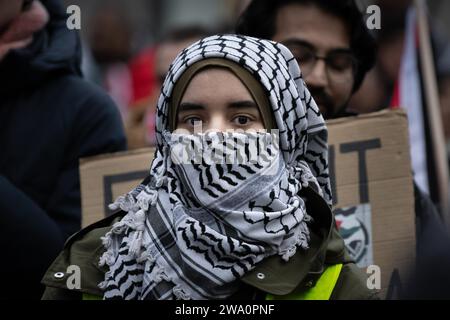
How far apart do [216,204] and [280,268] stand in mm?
243

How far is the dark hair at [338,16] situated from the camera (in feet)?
13.7

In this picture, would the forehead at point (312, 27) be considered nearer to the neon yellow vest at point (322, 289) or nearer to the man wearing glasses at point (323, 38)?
the man wearing glasses at point (323, 38)

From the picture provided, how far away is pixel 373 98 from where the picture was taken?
18.6 ft

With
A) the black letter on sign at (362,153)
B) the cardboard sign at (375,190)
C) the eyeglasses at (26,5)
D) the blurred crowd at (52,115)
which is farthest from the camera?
the eyeglasses at (26,5)

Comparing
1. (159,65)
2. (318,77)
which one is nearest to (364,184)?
(318,77)

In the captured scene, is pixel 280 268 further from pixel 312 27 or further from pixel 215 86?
pixel 312 27

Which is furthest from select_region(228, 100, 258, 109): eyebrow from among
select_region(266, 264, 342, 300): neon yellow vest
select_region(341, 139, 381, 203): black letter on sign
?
select_region(341, 139, 381, 203): black letter on sign

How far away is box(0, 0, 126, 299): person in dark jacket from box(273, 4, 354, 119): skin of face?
74cm

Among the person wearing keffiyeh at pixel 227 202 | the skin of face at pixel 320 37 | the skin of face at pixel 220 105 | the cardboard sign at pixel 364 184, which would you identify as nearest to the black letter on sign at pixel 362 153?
Answer: the cardboard sign at pixel 364 184

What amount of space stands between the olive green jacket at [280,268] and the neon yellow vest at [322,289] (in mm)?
13

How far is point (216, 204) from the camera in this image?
291 cm

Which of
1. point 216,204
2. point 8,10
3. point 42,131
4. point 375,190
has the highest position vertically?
point 8,10

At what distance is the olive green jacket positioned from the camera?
2.88 m
